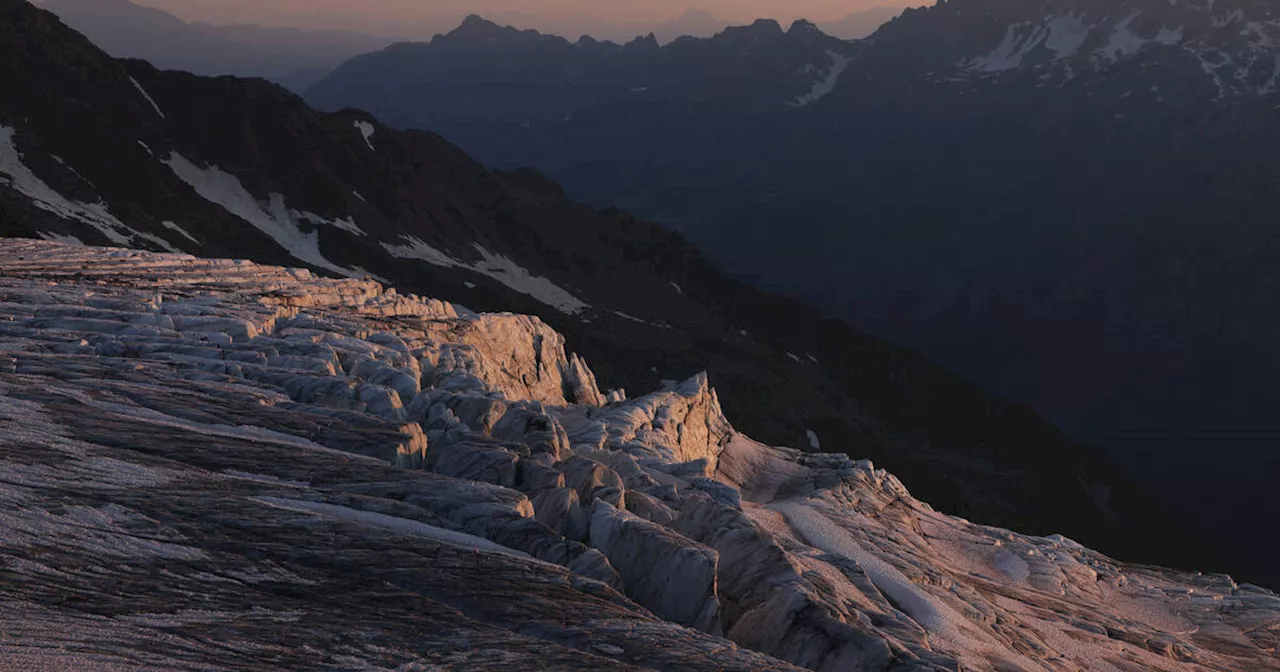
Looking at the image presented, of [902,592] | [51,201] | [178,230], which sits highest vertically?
[902,592]

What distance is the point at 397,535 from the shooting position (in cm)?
2730

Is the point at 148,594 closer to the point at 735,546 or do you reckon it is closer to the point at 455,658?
the point at 455,658

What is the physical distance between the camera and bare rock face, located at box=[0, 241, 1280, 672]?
74.1ft

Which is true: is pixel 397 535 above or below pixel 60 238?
above

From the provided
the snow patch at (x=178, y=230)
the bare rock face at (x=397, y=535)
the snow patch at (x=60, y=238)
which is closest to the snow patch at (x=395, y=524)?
the bare rock face at (x=397, y=535)

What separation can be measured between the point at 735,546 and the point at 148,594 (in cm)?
1754

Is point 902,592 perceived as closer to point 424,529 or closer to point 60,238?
point 424,529

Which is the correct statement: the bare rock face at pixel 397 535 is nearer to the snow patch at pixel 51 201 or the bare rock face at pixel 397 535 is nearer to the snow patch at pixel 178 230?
the snow patch at pixel 51 201

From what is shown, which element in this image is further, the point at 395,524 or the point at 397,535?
the point at 395,524

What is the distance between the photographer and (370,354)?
4794cm

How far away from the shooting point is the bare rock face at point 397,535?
2258 cm

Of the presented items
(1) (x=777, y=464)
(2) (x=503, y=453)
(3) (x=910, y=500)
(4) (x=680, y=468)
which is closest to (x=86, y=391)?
(2) (x=503, y=453)

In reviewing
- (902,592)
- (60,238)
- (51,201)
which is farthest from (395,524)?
(51,201)

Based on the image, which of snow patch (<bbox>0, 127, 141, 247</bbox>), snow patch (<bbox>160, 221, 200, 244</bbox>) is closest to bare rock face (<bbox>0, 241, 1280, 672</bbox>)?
snow patch (<bbox>0, 127, 141, 247</bbox>)
